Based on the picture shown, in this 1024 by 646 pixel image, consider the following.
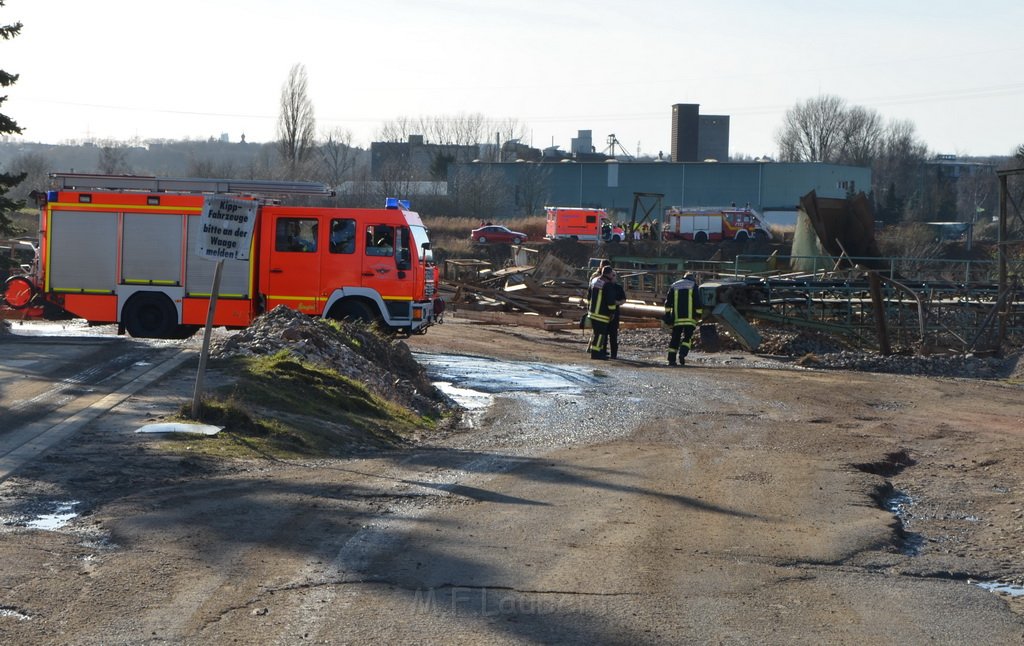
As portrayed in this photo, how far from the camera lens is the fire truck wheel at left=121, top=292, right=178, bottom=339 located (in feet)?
67.5

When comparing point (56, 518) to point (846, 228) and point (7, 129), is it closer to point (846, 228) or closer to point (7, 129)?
point (7, 129)

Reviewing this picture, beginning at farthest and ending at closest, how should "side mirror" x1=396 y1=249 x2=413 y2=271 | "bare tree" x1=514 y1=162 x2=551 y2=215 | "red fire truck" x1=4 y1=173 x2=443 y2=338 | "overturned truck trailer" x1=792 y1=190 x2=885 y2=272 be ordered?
"bare tree" x1=514 y1=162 x2=551 y2=215
"overturned truck trailer" x1=792 y1=190 x2=885 y2=272
"side mirror" x1=396 y1=249 x2=413 y2=271
"red fire truck" x1=4 y1=173 x2=443 y2=338

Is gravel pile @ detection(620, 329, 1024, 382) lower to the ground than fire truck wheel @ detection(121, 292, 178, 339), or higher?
lower

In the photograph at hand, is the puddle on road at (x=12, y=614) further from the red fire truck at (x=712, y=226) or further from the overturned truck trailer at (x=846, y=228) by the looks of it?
the red fire truck at (x=712, y=226)

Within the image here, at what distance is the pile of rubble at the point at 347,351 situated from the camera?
48.9ft

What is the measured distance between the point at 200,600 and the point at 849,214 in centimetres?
2727

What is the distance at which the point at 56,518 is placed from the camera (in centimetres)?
747

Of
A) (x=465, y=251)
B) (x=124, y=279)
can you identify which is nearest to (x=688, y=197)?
(x=465, y=251)

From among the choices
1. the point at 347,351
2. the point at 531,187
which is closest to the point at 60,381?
the point at 347,351

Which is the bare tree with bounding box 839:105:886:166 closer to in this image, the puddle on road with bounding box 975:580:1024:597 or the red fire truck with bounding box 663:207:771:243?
the red fire truck with bounding box 663:207:771:243

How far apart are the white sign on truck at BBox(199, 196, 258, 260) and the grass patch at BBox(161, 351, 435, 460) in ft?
5.48

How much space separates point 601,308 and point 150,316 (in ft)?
28.1

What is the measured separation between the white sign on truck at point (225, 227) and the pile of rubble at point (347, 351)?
175 inches

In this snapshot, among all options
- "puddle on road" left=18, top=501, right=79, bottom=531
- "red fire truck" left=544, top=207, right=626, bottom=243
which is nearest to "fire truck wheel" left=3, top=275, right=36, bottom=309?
"puddle on road" left=18, top=501, right=79, bottom=531
